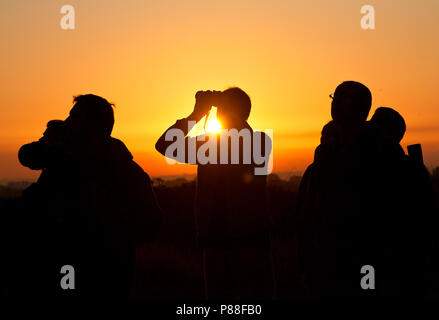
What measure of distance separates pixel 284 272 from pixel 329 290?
19.3 feet

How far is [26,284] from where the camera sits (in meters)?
5.28

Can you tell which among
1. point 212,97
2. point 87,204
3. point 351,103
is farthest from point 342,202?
point 87,204

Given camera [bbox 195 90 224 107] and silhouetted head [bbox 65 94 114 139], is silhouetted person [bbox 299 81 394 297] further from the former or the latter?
silhouetted head [bbox 65 94 114 139]

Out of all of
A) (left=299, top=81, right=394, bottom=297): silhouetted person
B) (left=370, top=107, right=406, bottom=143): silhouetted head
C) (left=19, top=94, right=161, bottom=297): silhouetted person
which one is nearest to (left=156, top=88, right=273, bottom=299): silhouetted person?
(left=299, top=81, right=394, bottom=297): silhouetted person

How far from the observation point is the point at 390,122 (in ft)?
20.8

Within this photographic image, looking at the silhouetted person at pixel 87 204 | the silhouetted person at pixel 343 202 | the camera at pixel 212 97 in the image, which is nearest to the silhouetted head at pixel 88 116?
the silhouetted person at pixel 87 204

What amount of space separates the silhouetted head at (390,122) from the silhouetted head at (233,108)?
4.06 ft

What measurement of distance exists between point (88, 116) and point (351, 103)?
2040 mm

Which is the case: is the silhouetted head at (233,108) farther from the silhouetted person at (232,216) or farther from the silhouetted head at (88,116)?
the silhouetted head at (88,116)

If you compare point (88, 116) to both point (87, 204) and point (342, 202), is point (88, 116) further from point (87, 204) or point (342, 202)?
point (342, 202)

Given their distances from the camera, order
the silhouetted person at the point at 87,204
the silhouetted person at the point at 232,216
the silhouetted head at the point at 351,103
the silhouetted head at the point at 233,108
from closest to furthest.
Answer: the silhouetted person at the point at 87,204 → the silhouetted head at the point at 351,103 → the silhouetted person at the point at 232,216 → the silhouetted head at the point at 233,108

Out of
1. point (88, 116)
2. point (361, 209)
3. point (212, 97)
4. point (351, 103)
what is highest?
point (212, 97)

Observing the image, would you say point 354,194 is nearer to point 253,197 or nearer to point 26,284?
point 253,197

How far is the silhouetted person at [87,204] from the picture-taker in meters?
5.25
